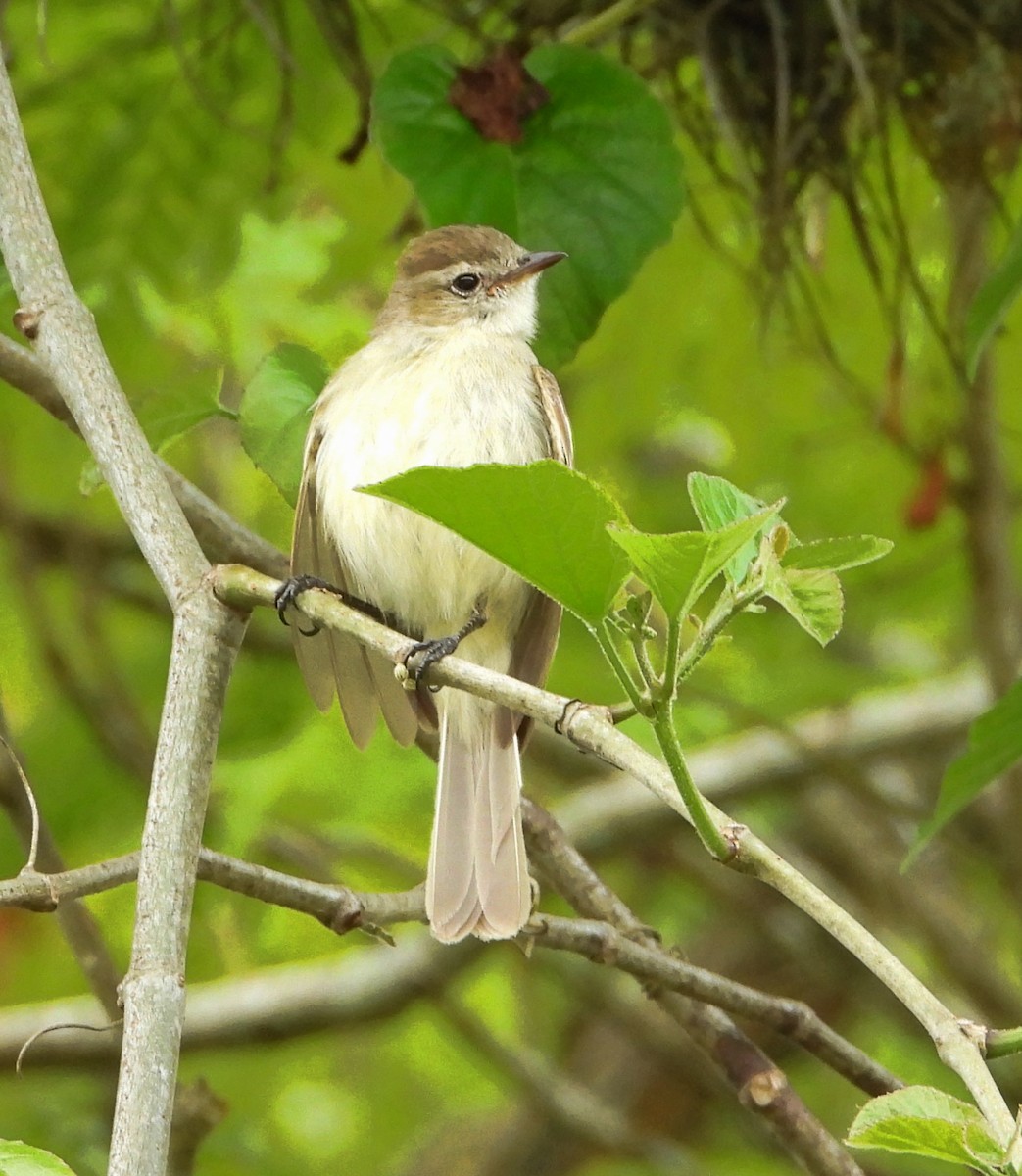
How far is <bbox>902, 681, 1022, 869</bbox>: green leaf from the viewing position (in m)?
2.27

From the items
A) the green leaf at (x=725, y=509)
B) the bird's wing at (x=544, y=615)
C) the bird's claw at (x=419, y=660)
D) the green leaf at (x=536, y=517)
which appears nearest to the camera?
the green leaf at (x=536, y=517)

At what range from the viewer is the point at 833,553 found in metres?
1.63

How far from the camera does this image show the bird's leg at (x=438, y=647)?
1.94 meters

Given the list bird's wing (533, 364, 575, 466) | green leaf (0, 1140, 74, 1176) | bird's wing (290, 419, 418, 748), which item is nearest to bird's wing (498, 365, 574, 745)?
bird's wing (533, 364, 575, 466)

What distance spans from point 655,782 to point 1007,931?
5171 mm

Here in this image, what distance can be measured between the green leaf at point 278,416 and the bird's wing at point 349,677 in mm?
99

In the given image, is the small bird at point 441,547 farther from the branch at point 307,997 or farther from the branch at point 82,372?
the branch at point 307,997

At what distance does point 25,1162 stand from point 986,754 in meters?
1.35

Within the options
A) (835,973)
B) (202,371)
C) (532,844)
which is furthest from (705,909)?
(202,371)

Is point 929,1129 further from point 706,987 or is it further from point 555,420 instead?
point 555,420

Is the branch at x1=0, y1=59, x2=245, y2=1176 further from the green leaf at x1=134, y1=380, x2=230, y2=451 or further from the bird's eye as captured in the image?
the bird's eye

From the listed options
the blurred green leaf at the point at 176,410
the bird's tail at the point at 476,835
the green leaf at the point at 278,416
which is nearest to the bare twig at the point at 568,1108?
the bird's tail at the point at 476,835

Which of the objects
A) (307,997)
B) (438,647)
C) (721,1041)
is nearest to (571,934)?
(721,1041)

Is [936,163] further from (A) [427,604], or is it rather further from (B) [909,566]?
(B) [909,566]
